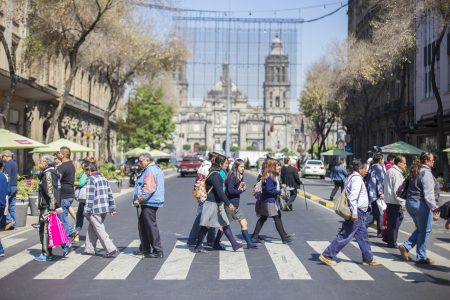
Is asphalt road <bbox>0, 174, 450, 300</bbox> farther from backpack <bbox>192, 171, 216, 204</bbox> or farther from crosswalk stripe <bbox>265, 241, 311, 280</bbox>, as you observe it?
backpack <bbox>192, 171, 216, 204</bbox>

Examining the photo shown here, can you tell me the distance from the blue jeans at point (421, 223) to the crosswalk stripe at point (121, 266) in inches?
174

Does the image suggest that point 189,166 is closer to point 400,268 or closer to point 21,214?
point 21,214

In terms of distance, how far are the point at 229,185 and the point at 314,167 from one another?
3704 cm

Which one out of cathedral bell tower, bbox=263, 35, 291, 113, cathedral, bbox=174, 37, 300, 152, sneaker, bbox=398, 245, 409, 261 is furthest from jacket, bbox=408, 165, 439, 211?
cathedral, bbox=174, 37, 300, 152

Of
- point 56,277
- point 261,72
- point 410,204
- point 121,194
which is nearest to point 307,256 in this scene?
point 410,204

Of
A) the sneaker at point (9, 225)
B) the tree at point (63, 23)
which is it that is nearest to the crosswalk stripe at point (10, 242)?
the sneaker at point (9, 225)

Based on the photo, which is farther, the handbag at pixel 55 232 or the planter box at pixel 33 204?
the planter box at pixel 33 204

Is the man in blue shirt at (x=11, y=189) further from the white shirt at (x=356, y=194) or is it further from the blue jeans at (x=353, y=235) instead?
the white shirt at (x=356, y=194)

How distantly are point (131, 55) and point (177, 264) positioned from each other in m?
26.9

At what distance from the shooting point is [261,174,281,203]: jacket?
11602 mm

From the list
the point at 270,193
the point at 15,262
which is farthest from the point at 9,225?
the point at 270,193

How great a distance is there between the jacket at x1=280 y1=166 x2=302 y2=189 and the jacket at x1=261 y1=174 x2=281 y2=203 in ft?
24.2

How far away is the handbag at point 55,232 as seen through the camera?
986cm

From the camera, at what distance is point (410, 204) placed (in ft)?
32.4
